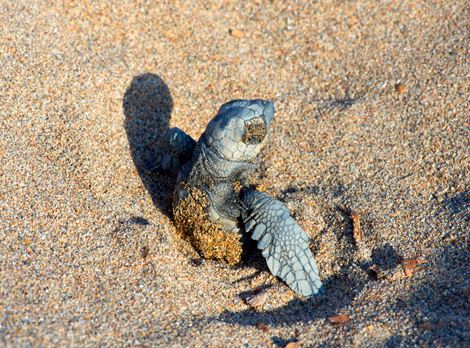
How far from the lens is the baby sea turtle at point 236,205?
10.2 ft

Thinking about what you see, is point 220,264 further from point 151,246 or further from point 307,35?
point 307,35

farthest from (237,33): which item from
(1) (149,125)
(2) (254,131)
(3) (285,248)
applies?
(3) (285,248)

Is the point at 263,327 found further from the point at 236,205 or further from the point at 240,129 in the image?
the point at 240,129

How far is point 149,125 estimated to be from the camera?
13.5 ft

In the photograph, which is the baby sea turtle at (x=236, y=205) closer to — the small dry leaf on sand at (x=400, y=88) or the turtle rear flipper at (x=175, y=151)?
the turtle rear flipper at (x=175, y=151)

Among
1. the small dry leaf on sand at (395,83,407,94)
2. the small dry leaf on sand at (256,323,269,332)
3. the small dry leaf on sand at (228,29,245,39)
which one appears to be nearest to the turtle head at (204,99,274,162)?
the small dry leaf on sand at (256,323,269,332)

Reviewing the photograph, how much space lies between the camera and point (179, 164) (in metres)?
3.65

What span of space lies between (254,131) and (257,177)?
0.78m

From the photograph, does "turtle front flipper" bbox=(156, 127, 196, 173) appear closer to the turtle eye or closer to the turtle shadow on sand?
the turtle shadow on sand

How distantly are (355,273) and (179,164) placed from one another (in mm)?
1281

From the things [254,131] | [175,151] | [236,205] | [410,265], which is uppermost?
[254,131]

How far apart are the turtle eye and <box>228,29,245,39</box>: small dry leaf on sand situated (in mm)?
1959

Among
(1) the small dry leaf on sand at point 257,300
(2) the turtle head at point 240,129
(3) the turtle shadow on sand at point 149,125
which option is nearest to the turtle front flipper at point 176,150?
(3) the turtle shadow on sand at point 149,125

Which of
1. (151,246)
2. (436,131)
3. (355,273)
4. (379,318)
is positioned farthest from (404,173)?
(151,246)
